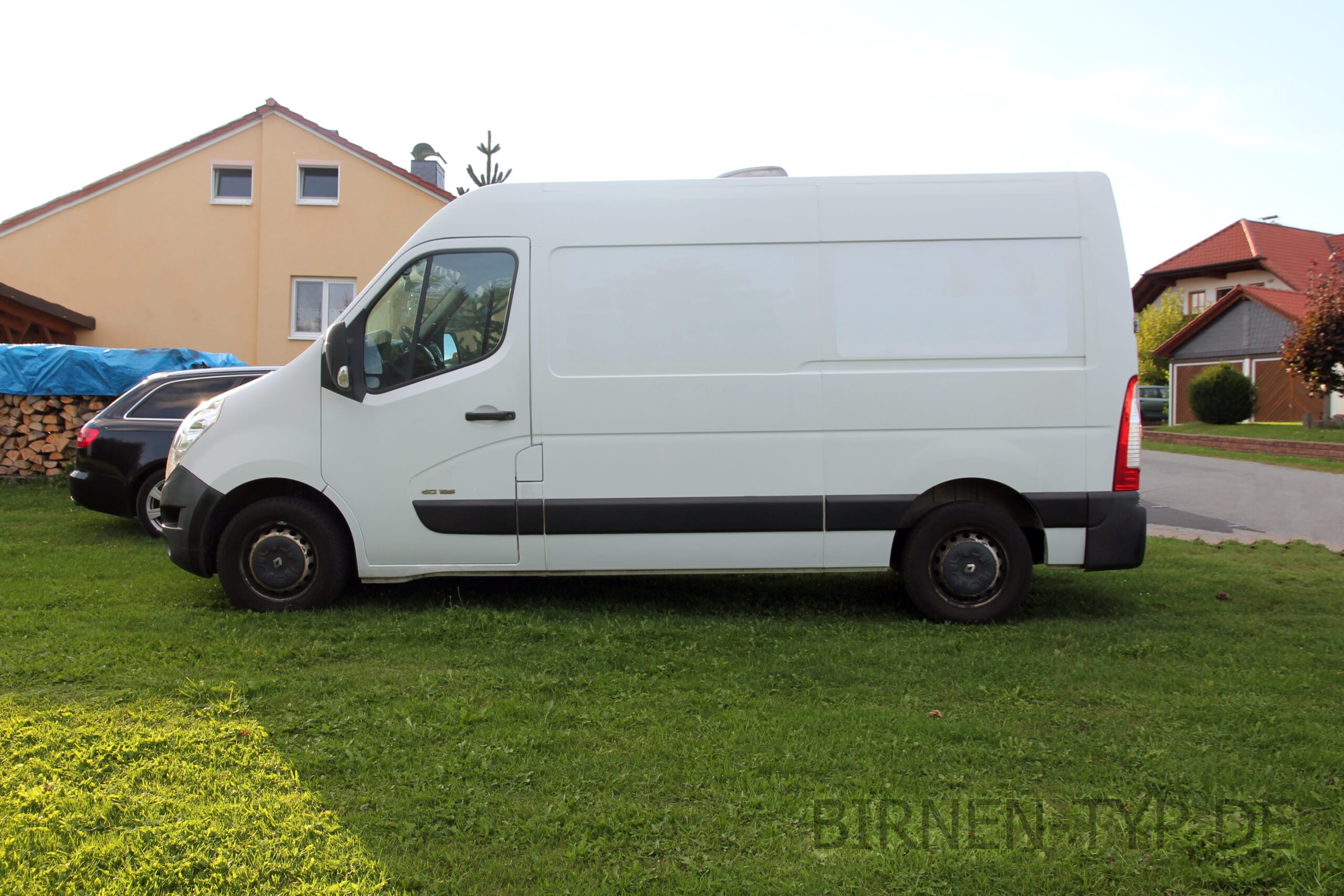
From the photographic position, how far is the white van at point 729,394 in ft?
19.9

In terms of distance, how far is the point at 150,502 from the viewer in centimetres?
1006

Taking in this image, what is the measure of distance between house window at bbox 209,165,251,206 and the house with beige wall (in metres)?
0.06

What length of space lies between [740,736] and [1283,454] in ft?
78.7

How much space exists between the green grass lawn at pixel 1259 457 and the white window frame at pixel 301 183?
20.9 m

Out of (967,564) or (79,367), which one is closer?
(967,564)

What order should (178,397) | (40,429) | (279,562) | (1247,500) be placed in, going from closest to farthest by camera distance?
(279,562)
(178,397)
(40,429)
(1247,500)

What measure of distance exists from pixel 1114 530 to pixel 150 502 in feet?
29.2

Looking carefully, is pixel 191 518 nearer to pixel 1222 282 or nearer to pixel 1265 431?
pixel 1265 431

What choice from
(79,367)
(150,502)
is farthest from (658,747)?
(79,367)

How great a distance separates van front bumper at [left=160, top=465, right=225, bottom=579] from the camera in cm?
627

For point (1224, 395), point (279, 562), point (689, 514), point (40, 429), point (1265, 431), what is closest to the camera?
point (689, 514)

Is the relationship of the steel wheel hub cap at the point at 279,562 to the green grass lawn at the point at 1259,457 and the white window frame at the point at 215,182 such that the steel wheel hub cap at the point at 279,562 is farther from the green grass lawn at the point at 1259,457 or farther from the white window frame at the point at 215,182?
the green grass lawn at the point at 1259,457

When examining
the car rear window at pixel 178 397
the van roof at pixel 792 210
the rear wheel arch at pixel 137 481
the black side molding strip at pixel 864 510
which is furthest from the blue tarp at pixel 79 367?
the black side molding strip at pixel 864 510

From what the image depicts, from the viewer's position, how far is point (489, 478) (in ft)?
20.2
